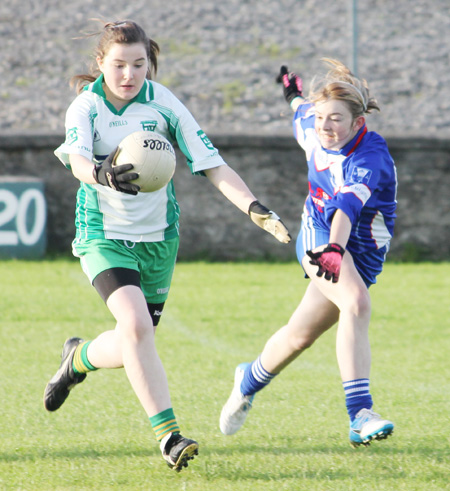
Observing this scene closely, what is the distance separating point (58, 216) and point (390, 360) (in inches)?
226

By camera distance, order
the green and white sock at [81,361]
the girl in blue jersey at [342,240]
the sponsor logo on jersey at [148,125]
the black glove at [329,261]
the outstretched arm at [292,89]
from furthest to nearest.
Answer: the outstretched arm at [292,89], the green and white sock at [81,361], the sponsor logo on jersey at [148,125], the girl in blue jersey at [342,240], the black glove at [329,261]

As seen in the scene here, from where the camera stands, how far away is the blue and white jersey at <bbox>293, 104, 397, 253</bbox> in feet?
13.6

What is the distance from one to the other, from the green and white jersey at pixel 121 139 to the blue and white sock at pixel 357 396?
116 centimetres

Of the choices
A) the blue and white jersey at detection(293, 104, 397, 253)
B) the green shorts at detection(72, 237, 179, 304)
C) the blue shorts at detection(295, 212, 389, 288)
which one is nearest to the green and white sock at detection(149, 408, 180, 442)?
the green shorts at detection(72, 237, 179, 304)

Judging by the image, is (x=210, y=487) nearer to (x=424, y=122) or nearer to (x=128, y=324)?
(x=128, y=324)

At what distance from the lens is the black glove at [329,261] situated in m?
3.91

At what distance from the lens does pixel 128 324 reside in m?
3.76

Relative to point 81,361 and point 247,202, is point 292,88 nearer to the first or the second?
point 247,202

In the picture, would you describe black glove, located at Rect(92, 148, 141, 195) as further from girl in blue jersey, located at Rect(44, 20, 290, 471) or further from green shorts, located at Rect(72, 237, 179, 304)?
green shorts, located at Rect(72, 237, 179, 304)

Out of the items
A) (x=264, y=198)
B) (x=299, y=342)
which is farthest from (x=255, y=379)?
(x=264, y=198)

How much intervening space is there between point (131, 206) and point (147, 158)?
465mm

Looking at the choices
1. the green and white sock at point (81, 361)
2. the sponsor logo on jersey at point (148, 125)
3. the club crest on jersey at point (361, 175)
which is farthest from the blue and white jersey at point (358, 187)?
the green and white sock at point (81, 361)

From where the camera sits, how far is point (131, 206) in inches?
164

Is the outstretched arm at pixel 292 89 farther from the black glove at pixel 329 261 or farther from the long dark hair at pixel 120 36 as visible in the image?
the black glove at pixel 329 261
